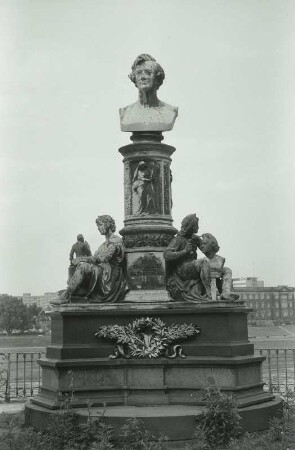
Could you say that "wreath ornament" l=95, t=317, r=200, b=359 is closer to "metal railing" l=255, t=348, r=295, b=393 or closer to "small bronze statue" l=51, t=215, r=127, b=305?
"small bronze statue" l=51, t=215, r=127, b=305

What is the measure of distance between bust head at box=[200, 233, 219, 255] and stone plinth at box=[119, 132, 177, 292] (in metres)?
0.57

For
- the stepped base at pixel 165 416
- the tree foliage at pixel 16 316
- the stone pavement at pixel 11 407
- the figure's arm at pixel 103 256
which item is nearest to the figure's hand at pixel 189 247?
the figure's arm at pixel 103 256

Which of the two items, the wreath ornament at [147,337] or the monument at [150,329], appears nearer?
the monument at [150,329]

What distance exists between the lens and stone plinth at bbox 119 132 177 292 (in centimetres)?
1130

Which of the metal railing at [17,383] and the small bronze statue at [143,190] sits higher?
the small bronze statue at [143,190]

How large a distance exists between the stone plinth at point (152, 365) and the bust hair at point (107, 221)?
149 cm

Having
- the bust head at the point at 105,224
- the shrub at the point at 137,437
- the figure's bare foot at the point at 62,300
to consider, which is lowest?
the shrub at the point at 137,437

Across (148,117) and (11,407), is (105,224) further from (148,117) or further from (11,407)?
(11,407)

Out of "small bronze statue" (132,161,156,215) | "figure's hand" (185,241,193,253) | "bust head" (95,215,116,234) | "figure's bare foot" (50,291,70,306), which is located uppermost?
"small bronze statue" (132,161,156,215)

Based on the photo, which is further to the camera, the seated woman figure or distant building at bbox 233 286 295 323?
distant building at bbox 233 286 295 323

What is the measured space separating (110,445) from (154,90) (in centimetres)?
629

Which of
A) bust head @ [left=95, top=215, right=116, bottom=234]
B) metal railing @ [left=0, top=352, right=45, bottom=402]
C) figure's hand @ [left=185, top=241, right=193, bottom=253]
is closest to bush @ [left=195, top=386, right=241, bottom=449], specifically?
figure's hand @ [left=185, top=241, right=193, bottom=253]

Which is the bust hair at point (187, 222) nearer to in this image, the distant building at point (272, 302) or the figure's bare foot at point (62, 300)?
the figure's bare foot at point (62, 300)

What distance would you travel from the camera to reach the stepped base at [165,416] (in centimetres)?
913
